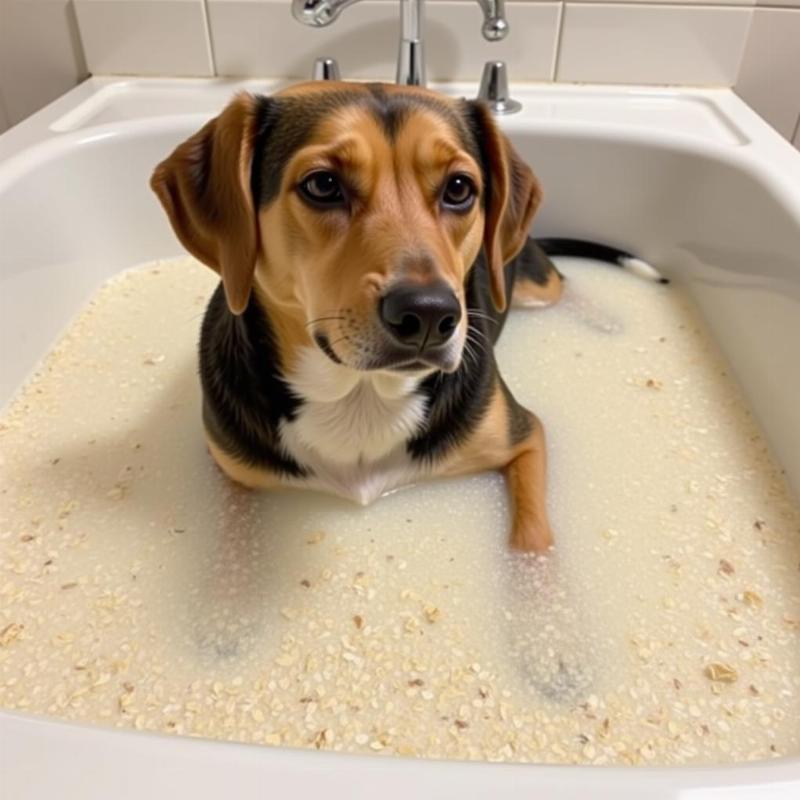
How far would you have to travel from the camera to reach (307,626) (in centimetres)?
98

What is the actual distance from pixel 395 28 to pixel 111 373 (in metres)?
0.97

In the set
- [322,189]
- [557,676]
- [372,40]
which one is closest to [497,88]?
[372,40]

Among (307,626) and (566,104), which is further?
(566,104)

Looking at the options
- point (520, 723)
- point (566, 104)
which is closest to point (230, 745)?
point (520, 723)

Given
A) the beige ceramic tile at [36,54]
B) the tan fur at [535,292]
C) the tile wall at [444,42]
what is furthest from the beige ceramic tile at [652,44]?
the beige ceramic tile at [36,54]

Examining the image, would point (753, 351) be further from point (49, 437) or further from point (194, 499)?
point (49, 437)

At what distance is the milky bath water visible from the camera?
88cm

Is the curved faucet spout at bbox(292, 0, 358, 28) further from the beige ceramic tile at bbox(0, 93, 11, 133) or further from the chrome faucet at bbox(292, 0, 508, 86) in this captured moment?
the beige ceramic tile at bbox(0, 93, 11, 133)

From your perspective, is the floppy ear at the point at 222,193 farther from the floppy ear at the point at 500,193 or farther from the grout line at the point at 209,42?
the grout line at the point at 209,42

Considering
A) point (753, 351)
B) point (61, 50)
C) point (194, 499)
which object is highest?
point (61, 50)

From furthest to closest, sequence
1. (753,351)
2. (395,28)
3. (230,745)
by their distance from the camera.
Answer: (395,28)
(753,351)
(230,745)

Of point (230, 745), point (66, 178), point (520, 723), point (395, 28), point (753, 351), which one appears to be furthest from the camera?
point (395, 28)

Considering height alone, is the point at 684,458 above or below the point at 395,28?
below

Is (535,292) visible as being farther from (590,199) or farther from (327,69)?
(327,69)
